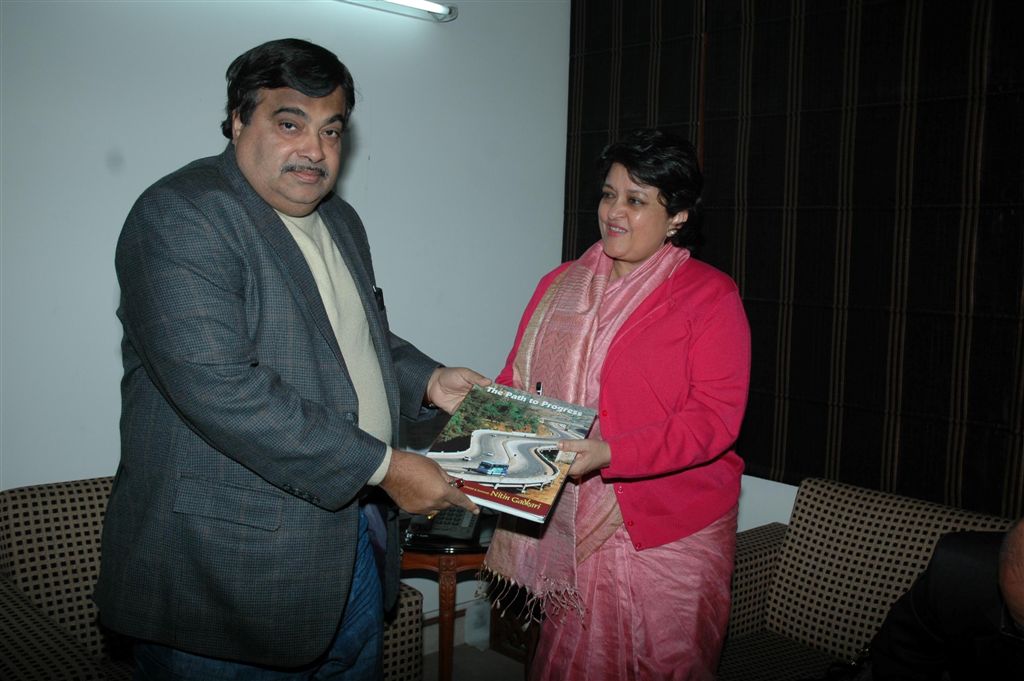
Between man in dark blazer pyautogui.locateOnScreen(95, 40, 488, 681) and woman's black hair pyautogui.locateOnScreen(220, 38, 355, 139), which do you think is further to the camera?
woman's black hair pyautogui.locateOnScreen(220, 38, 355, 139)

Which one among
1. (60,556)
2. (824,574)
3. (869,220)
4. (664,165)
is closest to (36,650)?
(60,556)

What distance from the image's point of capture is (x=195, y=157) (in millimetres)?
2922

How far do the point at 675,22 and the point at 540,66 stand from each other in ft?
2.07

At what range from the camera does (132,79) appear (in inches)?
109

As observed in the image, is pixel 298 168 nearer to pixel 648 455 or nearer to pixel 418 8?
pixel 648 455

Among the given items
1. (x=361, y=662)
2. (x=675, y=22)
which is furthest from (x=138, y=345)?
(x=675, y=22)

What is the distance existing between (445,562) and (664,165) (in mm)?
1570

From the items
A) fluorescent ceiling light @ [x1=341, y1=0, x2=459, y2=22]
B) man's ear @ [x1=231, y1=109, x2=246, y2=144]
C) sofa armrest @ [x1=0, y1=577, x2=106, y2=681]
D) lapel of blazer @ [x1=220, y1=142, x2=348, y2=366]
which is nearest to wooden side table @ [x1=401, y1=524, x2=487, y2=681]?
sofa armrest @ [x1=0, y1=577, x2=106, y2=681]

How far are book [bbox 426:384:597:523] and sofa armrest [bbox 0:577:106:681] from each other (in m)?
1.00

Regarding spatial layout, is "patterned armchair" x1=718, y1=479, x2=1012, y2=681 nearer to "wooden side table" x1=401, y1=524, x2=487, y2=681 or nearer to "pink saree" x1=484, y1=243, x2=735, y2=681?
"pink saree" x1=484, y1=243, x2=735, y2=681

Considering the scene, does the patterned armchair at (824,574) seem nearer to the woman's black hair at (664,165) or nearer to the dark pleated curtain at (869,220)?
the dark pleated curtain at (869,220)

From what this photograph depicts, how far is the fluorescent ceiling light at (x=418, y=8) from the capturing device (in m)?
3.26

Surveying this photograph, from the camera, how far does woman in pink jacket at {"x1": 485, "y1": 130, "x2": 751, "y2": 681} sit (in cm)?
222

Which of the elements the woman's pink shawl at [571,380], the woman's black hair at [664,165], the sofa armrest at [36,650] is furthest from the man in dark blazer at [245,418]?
the woman's black hair at [664,165]
